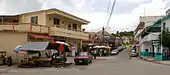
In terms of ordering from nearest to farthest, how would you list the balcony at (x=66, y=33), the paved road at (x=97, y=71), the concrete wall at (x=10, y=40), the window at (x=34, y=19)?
1. the paved road at (x=97, y=71)
2. the concrete wall at (x=10, y=40)
3. the balcony at (x=66, y=33)
4. the window at (x=34, y=19)

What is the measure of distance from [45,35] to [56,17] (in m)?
8.86

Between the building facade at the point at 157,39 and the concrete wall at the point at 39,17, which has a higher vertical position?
the concrete wall at the point at 39,17

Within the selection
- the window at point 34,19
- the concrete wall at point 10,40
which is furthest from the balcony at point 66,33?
the concrete wall at point 10,40

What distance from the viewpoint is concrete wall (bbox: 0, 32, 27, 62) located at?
31484 millimetres

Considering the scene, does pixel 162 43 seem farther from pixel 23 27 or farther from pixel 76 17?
pixel 23 27

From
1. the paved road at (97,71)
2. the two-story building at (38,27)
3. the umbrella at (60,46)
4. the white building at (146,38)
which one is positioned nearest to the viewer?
the paved road at (97,71)

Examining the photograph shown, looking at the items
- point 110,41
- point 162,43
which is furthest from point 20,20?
point 110,41

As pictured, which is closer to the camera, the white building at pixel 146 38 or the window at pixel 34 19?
the window at pixel 34 19

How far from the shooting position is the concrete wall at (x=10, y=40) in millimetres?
31484

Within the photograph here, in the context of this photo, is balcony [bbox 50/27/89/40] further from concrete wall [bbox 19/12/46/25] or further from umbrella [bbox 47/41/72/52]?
umbrella [bbox 47/41/72/52]

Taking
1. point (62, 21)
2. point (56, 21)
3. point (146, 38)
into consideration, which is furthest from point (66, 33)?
point (146, 38)

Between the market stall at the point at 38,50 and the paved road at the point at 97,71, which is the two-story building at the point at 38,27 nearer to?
the market stall at the point at 38,50

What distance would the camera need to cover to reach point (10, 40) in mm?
31641

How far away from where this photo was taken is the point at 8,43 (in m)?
31.7
